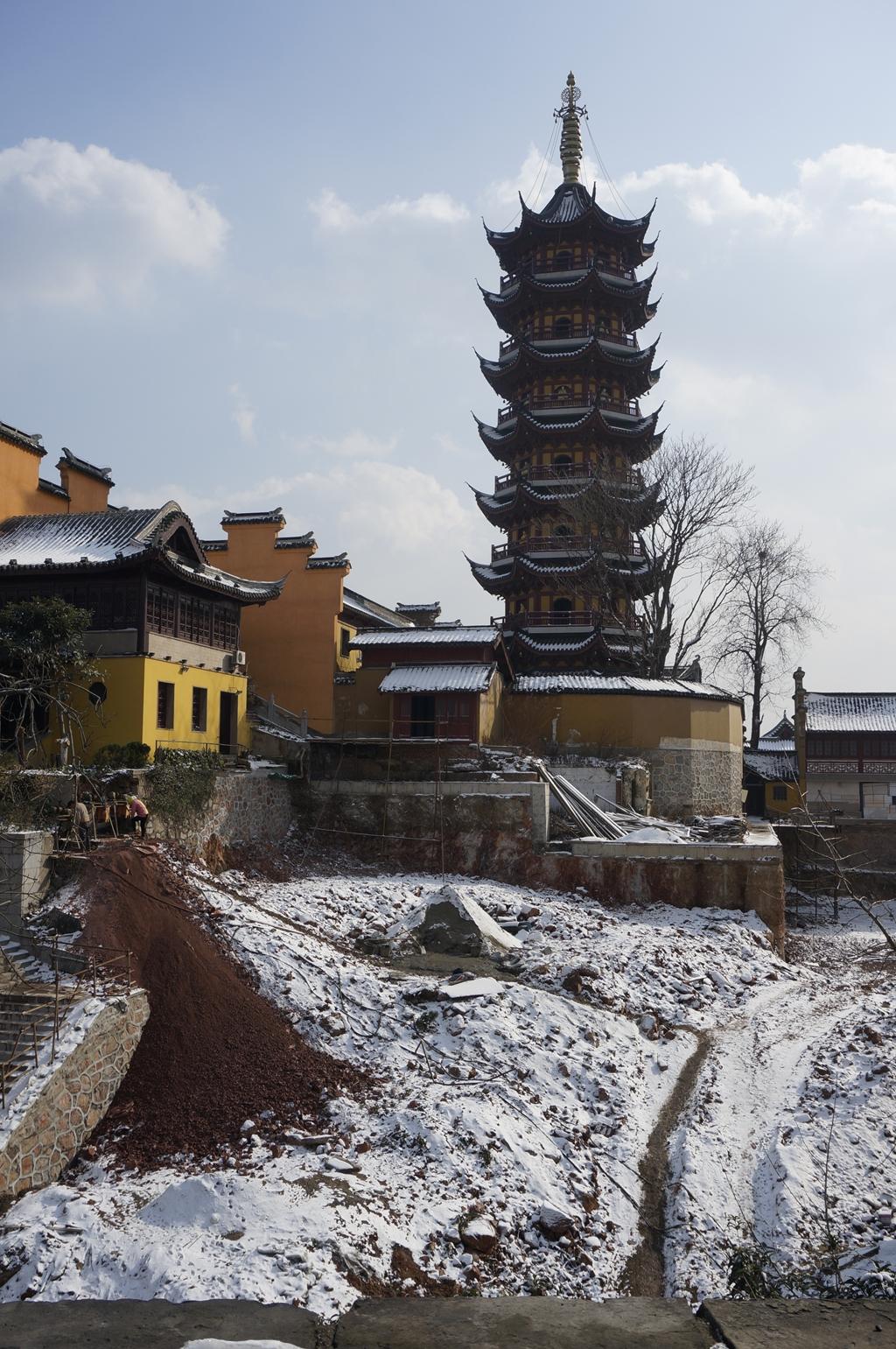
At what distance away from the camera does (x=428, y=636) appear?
99.3 feet

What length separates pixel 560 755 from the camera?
29484 millimetres

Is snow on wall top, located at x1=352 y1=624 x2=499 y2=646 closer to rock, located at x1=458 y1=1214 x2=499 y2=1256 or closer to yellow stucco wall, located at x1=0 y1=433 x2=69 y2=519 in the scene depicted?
yellow stucco wall, located at x1=0 y1=433 x2=69 y2=519

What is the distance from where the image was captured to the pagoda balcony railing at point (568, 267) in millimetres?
40875

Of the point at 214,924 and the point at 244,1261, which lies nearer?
the point at 244,1261

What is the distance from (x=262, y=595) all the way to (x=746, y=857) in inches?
563

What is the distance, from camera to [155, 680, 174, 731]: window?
73.2 ft

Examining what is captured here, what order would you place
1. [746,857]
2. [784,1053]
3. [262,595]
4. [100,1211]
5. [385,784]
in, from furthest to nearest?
[262,595] < [385,784] < [746,857] < [784,1053] < [100,1211]

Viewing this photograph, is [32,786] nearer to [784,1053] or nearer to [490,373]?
[784,1053]

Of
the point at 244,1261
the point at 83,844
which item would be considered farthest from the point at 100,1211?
the point at 83,844

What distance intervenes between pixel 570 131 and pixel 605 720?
31.5 m

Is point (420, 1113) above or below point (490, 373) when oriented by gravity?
below

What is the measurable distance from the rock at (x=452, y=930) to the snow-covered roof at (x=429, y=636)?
→ 12.5 metres

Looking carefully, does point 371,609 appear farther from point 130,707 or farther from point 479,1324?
point 479,1324

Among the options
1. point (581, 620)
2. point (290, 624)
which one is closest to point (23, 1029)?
point (290, 624)
